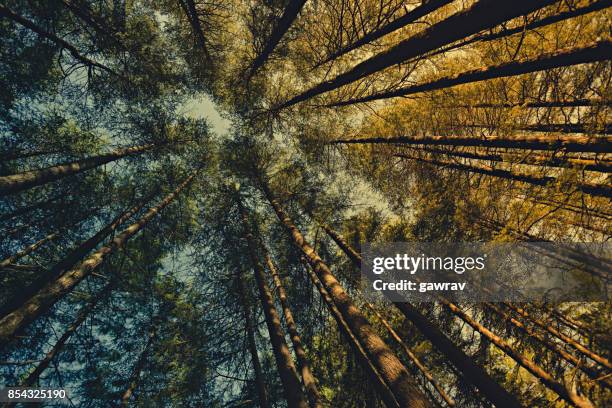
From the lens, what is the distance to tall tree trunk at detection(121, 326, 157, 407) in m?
8.05

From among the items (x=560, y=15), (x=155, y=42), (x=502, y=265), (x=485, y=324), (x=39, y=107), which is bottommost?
(x=485, y=324)

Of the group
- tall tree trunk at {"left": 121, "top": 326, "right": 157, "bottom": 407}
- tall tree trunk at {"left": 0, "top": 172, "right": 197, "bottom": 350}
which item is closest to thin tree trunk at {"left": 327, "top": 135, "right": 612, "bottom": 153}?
tall tree trunk at {"left": 0, "top": 172, "right": 197, "bottom": 350}

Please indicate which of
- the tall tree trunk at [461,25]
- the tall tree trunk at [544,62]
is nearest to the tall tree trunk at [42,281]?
the tall tree trunk at [461,25]

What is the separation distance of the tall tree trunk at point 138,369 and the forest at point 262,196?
3.1 inches

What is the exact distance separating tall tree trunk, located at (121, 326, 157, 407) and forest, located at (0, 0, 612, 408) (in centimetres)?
8

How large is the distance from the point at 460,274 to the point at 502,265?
1.07m

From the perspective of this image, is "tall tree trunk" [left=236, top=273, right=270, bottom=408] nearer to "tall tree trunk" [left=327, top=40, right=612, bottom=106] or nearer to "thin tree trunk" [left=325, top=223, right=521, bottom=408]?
"thin tree trunk" [left=325, top=223, right=521, bottom=408]

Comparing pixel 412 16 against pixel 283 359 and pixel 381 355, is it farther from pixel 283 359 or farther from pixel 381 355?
pixel 283 359

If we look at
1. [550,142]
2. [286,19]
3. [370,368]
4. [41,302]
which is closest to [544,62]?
[550,142]

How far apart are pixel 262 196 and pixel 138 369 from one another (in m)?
7.16

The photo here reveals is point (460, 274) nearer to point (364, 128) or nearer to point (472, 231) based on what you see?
point (472, 231)

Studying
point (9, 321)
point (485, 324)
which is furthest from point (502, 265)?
point (9, 321)

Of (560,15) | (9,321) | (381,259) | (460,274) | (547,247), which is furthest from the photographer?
(381,259)

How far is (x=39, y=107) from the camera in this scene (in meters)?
7.56
